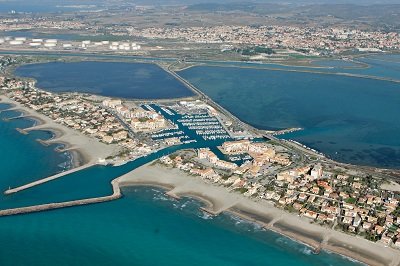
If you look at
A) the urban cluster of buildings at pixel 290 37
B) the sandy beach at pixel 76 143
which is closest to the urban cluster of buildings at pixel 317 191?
the sandy beach at pixel 76 143

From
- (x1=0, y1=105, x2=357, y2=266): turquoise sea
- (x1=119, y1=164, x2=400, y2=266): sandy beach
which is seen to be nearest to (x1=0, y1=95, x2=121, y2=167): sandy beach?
(x1=0, y1=105, x2=357, y2=266): turquoise sea

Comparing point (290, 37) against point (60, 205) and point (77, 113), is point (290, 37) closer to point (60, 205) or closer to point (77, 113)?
point (77, 113)

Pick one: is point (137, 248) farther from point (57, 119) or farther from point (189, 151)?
point (57, 119)

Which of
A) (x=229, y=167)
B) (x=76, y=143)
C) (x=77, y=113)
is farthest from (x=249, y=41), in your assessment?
(x=229, y=167)

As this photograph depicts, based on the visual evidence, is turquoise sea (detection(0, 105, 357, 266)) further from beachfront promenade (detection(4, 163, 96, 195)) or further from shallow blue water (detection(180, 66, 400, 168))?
shallow blue water (detection(180, 66, 400, 168))

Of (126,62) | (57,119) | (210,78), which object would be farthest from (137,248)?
(126,62)

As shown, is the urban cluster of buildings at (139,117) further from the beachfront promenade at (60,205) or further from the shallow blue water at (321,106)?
the beachfront promenade at (60,205)
